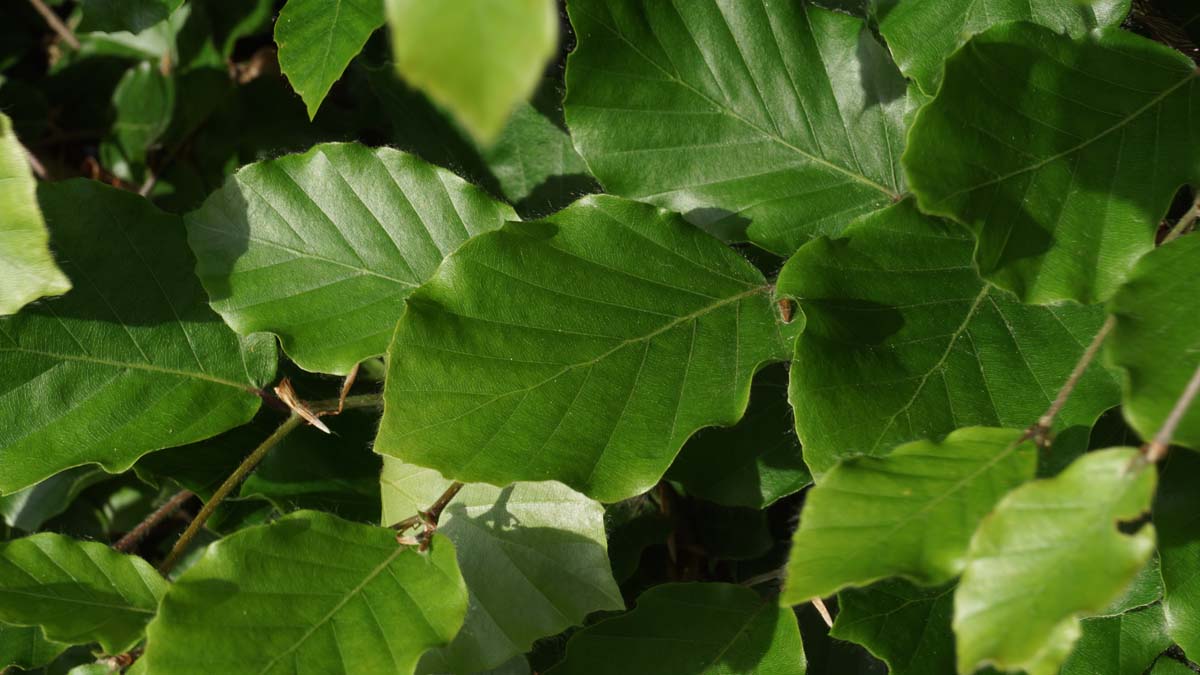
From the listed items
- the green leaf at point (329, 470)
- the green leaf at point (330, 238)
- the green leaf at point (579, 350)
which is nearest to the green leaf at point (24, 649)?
the green leaf at point (329, 470)

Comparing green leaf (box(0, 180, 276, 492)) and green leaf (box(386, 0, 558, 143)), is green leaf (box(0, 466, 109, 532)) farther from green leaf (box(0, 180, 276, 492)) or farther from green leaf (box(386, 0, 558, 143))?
green leaf (box(386, 0, 558, 143))

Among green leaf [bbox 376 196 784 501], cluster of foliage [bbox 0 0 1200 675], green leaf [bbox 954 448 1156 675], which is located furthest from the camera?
green leaf [bbox 376 196 784 501]

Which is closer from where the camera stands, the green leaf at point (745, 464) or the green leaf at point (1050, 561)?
the green leaf at point (1050, 561)

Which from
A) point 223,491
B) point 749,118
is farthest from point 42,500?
point 749,118

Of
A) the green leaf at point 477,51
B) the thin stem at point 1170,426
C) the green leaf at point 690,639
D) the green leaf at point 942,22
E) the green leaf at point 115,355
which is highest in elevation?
the green leaf at point 477,51

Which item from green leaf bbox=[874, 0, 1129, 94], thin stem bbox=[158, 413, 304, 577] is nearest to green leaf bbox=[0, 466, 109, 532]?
thin stem bbox=[158, 413, 304, 577]

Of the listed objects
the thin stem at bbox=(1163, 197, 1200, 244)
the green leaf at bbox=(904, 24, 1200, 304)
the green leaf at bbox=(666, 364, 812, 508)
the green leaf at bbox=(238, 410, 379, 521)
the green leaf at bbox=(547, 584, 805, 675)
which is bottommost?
the green leaf at bbox=(547, 584, 805, 675)

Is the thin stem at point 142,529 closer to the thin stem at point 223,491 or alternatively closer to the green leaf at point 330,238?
the thin stem at point 223,491
